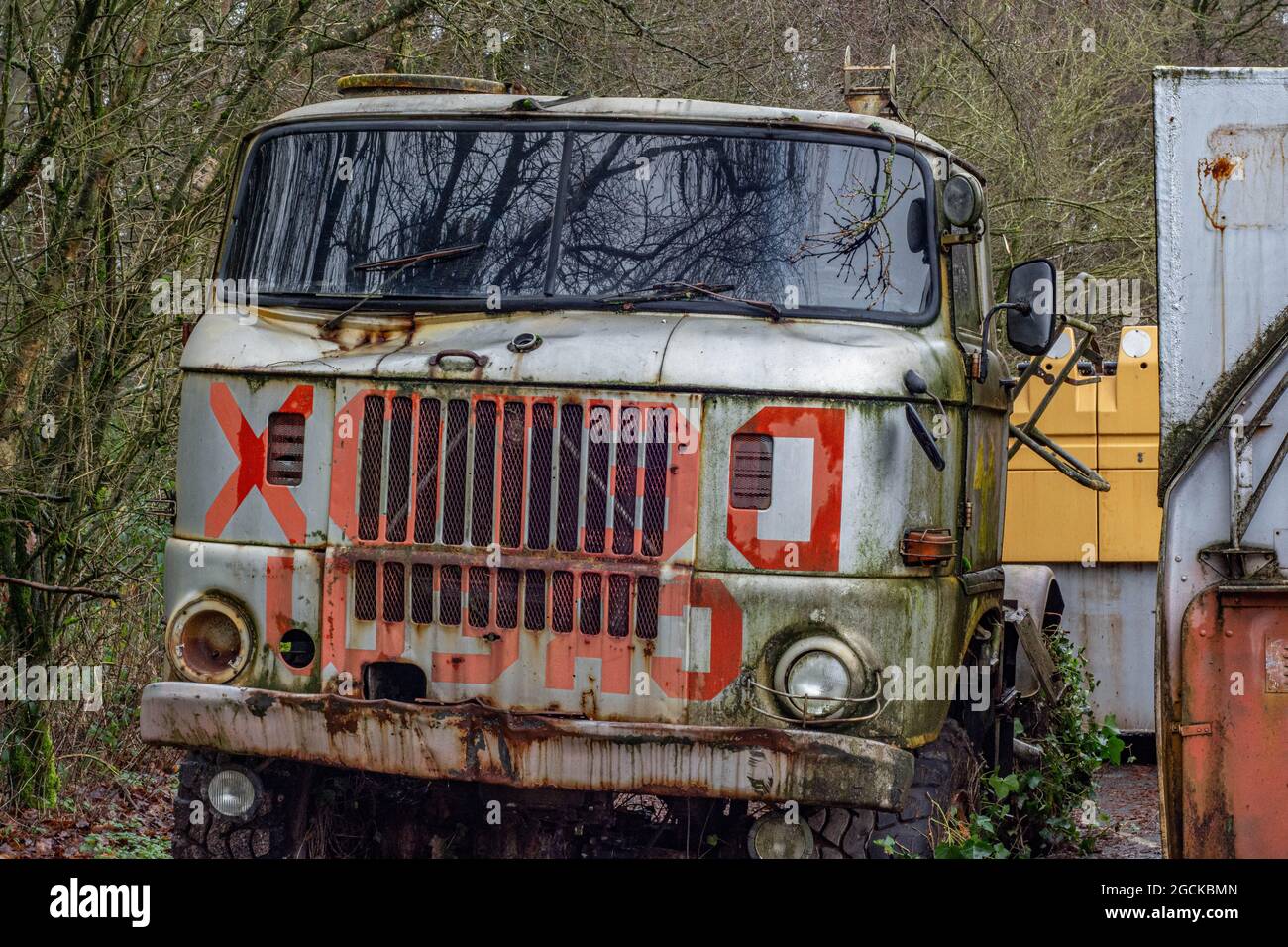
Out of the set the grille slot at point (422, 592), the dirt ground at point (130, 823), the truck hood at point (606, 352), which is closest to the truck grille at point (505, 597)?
the grille slot at point (422, 592)

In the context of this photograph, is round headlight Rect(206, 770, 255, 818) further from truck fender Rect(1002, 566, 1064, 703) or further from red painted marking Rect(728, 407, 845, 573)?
truck fender Rect(1002, 566, 1064, 703)

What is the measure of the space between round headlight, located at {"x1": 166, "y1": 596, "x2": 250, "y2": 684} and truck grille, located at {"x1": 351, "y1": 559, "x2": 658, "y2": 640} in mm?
451

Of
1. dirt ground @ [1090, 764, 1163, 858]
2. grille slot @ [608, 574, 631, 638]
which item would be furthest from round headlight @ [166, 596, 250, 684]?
dirt ground @ [1090, 764, 1163, 858]

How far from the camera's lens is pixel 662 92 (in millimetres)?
11148

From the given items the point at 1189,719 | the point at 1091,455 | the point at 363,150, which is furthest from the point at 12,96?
the point at 1091,455

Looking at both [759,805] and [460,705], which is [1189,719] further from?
[460,705]

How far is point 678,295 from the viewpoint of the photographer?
5.38 metres

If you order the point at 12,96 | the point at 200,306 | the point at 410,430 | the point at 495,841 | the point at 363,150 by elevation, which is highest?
the point at 12,96

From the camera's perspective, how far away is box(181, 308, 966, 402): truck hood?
500cm

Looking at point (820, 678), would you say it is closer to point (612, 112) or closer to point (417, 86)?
point (612, 112)

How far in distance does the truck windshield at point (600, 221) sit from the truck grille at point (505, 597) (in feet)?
3.14

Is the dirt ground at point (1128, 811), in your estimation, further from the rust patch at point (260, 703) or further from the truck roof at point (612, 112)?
the rust patch at point (260, 703)

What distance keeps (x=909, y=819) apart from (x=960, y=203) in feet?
6.85
